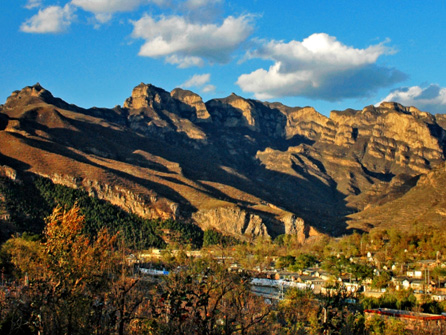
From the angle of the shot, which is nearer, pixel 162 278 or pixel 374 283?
pixel 162 278

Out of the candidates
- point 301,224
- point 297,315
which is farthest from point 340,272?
point 301,224

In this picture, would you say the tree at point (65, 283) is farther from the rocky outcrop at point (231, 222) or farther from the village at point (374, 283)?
the rocky outcrop at point (231, 222)

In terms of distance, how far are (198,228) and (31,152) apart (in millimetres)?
45900

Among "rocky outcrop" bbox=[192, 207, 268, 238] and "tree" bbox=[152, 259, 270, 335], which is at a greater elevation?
"rocky outcrop" bbox=[192, 207, 268, 238]

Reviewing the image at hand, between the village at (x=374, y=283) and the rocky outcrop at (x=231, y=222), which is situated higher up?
the rocky outcrop at (x=231, y=222)

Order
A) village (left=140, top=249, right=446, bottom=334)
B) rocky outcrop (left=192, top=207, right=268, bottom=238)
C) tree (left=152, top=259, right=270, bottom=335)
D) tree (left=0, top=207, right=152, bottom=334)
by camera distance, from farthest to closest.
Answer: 1. rocky outcrop (left=192, top=207, right=268, bottom=238)
2. village (left=140, top=249, right=446, bottom=334)
3. tree (left=0, top=207, right=152, bottom=334)
4. tree (left=152, top=259, right=270, bottom=335)

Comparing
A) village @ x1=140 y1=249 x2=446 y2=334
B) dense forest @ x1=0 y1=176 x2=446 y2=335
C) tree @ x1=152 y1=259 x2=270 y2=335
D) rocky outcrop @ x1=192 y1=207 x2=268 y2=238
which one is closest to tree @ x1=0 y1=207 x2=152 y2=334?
dense forest @ x1=0 y1=176 x2=446 y2=335

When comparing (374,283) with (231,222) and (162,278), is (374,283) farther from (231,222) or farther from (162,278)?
(231,222)

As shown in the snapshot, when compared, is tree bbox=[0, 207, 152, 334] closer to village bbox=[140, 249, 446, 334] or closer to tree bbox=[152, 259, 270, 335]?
tree bbox=[152, 259, 270, 335]

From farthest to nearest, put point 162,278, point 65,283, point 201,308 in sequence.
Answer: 1. point 162,278
2. point 201,308
3. point 65,283

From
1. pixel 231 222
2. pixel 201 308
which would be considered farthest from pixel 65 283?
pixel 231 222

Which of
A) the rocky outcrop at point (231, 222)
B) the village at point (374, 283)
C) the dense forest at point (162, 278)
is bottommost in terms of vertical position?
the village at point (374, 283)

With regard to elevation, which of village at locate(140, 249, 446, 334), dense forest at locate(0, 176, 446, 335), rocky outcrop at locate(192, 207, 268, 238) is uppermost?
rocky outcrop at locate(192, 207, 268, 238)

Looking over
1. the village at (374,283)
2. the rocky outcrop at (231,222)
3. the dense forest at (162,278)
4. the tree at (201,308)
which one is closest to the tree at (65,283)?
the dense forest at (162,278)
